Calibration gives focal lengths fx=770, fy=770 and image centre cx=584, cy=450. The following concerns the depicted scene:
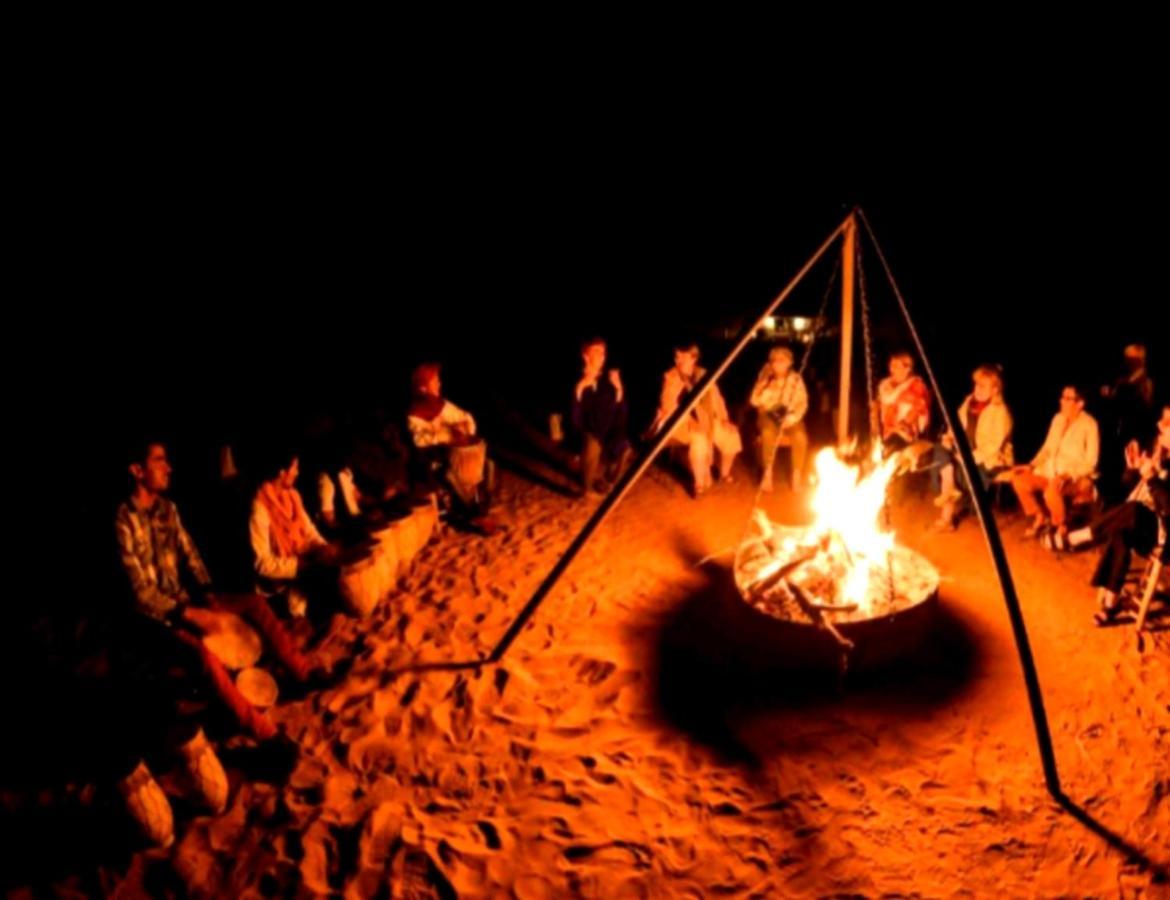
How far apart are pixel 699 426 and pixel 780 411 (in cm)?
92

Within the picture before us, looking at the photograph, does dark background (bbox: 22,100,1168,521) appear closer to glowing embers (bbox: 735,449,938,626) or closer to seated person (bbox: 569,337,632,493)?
seated person (bbox: 569,337,632,493)

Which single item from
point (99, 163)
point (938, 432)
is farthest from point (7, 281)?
point (938, 432)

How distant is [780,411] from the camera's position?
28.4 feet

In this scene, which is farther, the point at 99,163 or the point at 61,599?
the point at 99,163

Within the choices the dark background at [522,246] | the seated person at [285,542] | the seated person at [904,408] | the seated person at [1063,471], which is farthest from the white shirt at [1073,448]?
the seated person at [285,542]

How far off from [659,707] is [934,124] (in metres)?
18.8

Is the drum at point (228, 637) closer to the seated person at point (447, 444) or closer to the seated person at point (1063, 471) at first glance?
the seated person at point (447, 444)

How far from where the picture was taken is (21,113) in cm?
1673

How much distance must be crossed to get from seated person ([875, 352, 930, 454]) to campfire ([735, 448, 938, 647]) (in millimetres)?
1721

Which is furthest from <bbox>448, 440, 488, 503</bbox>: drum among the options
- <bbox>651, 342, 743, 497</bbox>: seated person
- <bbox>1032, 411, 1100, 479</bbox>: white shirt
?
<bbox>1032, 411, 1100, 479</bbox>: white shirt

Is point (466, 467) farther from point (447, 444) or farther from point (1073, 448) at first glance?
point (1073, 448)

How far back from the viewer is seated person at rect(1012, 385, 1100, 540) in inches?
275

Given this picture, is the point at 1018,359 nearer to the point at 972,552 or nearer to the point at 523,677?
the point at 972,552

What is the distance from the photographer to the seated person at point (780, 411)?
8.45 meters
